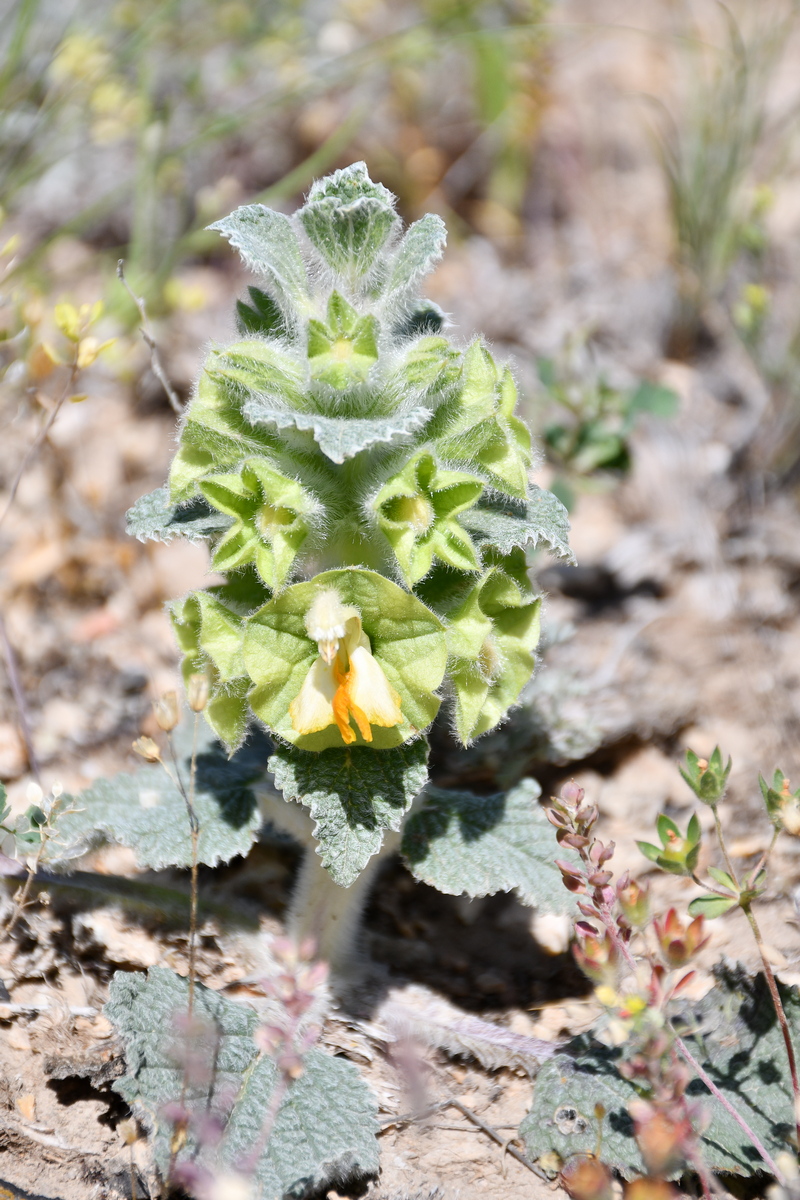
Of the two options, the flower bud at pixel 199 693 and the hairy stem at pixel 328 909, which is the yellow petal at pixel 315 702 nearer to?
the flower bud at pixel 199 693

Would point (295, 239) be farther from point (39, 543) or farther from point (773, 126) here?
point (773, 126)

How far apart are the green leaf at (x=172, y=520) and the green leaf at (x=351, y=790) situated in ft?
1.41

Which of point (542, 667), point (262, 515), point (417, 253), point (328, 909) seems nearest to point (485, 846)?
point (328, 909)

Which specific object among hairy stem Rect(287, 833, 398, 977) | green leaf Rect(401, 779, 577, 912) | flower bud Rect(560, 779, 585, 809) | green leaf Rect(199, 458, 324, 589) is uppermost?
green leaf Rect(199, 458, 324, 589)

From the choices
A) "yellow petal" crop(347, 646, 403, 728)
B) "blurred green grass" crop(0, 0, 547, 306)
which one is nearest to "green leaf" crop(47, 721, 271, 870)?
"yellow petal" crop(347, 646, 403, 728)

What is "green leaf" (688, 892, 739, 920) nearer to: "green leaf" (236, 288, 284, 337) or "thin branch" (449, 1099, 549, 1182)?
"thin branch" (449, 1099, 549, 1182)

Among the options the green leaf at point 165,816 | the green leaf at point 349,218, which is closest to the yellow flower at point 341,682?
the green leaf at point 165,816

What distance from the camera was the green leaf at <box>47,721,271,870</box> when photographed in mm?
1863

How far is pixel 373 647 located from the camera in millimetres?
1688

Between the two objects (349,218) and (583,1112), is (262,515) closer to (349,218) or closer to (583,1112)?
(349,218)

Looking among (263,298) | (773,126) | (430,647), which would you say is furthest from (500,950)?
(773,126)

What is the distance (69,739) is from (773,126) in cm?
399

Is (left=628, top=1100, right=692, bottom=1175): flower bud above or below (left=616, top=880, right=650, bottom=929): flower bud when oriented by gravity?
below

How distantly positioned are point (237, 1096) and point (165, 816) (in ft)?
1.78
